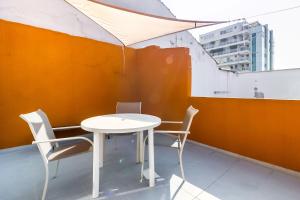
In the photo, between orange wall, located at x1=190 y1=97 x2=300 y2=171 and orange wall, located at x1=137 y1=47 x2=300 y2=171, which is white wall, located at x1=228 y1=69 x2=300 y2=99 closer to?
orange wall, located at x1=137 y1=47 x2=300 y2=171

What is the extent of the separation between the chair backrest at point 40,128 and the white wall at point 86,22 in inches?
132

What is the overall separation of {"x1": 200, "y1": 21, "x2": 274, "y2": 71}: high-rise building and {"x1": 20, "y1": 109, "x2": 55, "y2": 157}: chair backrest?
39.0 m

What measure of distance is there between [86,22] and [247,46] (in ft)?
135

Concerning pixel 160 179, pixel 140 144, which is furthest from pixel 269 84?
pixel 160 179

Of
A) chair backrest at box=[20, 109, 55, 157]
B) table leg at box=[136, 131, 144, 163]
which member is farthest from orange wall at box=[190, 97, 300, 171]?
chair backrest at box=[20, 109, 55, 157]

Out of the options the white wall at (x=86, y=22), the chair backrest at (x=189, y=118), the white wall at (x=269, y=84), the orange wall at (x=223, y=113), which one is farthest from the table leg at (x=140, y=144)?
the white wall at (x=269, y=84)

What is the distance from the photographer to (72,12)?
481cm

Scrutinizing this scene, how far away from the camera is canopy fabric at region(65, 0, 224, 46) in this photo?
289cm

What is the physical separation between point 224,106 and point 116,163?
226cm

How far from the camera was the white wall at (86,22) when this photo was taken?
4.06 metres

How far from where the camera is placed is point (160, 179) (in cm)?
231

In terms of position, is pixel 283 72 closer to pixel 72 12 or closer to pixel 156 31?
pixel 156 31

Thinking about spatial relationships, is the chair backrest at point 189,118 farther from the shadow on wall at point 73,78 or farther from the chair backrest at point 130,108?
the shadow on wall at point 73,78

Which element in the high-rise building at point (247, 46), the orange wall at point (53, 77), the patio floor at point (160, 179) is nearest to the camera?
the patio floor at point (160, 179)
